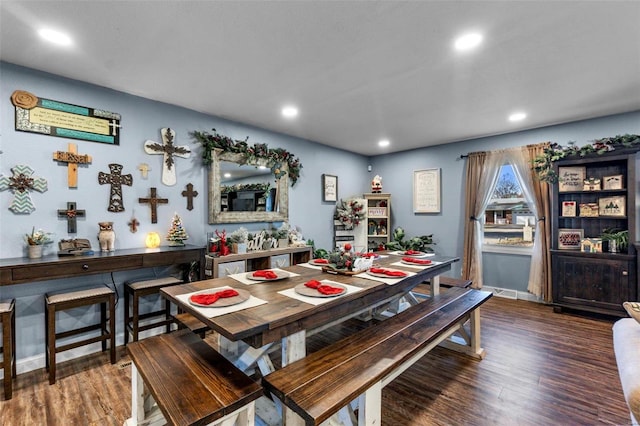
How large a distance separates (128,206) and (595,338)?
15.8ft

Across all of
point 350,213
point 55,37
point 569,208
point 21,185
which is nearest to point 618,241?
point 569,208

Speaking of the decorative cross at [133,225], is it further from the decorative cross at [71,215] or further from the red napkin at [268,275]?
the red napkin at [268,275]

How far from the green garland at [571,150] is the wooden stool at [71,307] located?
194 inches

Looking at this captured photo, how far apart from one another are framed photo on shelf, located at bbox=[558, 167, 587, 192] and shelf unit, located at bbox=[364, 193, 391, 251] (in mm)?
2446

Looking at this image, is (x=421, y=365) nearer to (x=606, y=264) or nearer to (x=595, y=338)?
(x=595, y=338)

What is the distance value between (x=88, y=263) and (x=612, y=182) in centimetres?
541

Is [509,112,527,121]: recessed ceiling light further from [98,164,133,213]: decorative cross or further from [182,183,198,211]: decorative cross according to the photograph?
[98,164,133,213]: decorative cross

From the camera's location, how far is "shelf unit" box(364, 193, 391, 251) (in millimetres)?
5312

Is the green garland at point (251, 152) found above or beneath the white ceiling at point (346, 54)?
beneath

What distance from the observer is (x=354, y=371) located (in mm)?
1434

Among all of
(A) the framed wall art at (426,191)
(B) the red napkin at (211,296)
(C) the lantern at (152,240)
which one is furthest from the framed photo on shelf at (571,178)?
(C) the lantern at (152,240)

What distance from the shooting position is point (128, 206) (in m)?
2.87

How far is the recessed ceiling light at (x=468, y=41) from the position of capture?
1932mm

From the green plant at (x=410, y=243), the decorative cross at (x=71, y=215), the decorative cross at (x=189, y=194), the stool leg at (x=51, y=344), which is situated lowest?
Result: the stool leg at (x=51, y=344)
